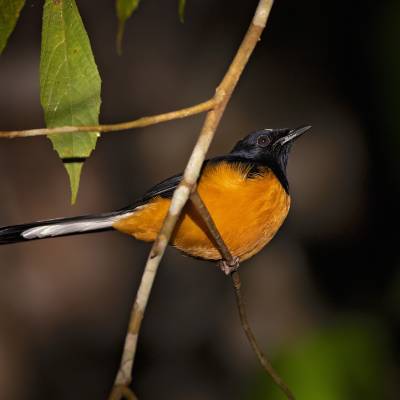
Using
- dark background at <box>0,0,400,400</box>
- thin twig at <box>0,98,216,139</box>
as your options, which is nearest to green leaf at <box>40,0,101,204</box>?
thin twig at <box>0,98,216,139</box>

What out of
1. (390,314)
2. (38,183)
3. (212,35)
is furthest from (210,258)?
(212,35)

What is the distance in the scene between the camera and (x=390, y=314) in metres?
4.70

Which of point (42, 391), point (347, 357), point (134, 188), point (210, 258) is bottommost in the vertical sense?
point (42, 391)

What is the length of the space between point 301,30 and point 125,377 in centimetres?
674

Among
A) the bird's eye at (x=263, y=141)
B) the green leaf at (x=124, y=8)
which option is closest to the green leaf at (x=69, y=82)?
the green leaf at (x=124, y=8)

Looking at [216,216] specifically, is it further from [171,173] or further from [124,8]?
[171,173]

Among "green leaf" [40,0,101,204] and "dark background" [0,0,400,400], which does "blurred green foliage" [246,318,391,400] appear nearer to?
"green leaf" [40,0,101,204]

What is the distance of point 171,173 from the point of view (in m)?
8.00

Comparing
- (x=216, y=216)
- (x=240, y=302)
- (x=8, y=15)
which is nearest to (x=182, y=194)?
(x=8, y=15)

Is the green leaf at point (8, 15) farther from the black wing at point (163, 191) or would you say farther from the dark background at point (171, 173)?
the dark background at point (171, 173)

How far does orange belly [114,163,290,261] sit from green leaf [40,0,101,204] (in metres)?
1.32

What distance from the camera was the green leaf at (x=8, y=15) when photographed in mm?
2240

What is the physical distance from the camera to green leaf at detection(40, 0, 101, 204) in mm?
2590

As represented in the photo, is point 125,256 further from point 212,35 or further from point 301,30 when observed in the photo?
point 301,30
